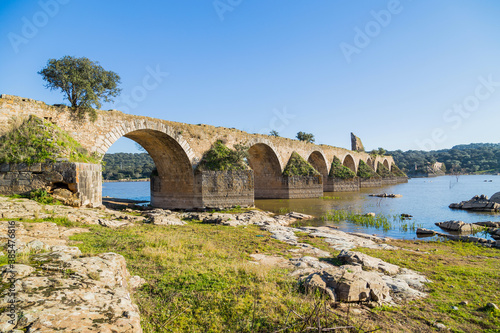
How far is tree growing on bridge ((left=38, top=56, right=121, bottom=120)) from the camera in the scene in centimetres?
1227

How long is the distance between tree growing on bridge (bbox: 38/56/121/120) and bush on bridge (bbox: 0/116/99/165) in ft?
6.79

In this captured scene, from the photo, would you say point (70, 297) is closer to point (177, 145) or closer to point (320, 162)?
point (177, 145)

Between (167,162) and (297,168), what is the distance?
1454 centimetres

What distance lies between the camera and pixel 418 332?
138 inches

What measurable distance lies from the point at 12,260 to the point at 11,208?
18.5 feet

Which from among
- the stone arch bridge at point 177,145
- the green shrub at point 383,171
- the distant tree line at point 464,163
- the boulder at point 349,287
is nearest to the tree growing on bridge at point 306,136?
the stone arch bridge at point 177,145

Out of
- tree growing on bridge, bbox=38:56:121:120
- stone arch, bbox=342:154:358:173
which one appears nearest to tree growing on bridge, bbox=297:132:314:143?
stone arch, bbox=342:154:358:173

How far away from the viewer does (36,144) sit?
34.3 feet

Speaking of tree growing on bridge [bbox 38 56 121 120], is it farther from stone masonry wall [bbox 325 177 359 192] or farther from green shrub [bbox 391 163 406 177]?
green shrub [bbox 391 163 406 177]

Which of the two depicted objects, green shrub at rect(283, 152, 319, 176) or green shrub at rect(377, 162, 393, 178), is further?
green shrub at rect(377, 162, 393, 178)

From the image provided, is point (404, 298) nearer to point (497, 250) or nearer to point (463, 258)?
point (463, 258)

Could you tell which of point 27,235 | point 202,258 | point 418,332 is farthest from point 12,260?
point 418,332

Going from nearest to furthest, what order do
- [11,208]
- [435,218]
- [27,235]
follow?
[27,235] → [11,208] → [435,218]

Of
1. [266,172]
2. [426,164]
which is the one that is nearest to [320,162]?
[266,172]
